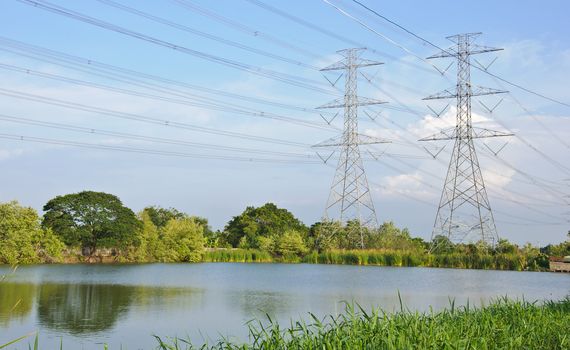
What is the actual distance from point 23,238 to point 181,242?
532 inches

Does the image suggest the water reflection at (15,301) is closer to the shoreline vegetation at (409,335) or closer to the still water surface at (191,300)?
the still water surface at (191,300)

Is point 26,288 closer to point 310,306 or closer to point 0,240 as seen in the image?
point 310,306

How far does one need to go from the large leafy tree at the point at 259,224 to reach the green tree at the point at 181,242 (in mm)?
9699

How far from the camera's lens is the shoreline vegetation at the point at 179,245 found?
122ft

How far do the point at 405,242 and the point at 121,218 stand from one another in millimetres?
21165

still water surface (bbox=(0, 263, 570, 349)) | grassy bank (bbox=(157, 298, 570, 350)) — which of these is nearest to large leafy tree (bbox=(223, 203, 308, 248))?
still water surface (bbox=(0, 263, 570, 349))

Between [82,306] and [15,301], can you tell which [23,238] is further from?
[82,306]

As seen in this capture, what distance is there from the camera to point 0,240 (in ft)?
123

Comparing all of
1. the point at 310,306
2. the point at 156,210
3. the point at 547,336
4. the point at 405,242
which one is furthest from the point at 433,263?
the point at 156,210

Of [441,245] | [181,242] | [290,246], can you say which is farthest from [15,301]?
[290,246]

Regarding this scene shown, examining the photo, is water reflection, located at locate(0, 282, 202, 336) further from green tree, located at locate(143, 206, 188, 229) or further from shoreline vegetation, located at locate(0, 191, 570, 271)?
green tree, located at locate(143, 206, 188, 229)

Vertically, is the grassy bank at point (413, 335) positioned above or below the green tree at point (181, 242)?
below

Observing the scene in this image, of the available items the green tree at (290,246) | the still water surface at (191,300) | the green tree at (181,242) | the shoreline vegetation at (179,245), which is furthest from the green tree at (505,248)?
the green tree at (181,242)

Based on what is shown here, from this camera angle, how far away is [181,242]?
4931cm
